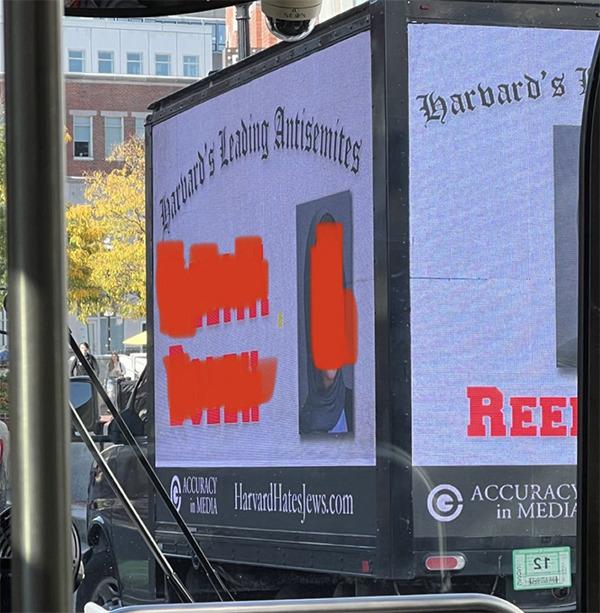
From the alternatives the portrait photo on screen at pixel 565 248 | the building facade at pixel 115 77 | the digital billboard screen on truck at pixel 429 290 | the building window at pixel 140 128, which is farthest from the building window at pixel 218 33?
the building window at pixel 140 128

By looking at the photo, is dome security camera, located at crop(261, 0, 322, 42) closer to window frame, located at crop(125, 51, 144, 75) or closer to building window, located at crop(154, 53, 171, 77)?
window frame, located at crop(125, 51, 144, 75)

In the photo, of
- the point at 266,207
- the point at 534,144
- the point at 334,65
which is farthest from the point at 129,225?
the point at 534,144

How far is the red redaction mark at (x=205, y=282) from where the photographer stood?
16.2 feet

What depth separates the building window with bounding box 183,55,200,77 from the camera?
14.9 ft

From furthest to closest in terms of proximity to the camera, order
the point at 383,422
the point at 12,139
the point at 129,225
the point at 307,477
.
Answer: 1. the point at 129,225
2. the point at 307,477
3. the point at 383,422
4. the point at 12,139

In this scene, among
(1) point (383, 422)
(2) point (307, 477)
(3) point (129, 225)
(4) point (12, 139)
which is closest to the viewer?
(4) point (12, 139)

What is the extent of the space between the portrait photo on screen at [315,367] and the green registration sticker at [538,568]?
707 millimetres

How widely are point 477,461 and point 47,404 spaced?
341cm

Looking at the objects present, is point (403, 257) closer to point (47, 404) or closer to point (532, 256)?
point (532, 256)

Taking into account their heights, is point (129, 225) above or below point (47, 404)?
above

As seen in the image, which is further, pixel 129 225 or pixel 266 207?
pixel 129 225

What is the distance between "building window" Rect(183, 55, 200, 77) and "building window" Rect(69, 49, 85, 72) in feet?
4.94

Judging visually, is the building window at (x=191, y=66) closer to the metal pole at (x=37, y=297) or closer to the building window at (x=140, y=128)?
the building window at (x=140, y=128)

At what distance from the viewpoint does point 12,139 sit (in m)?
1.25
